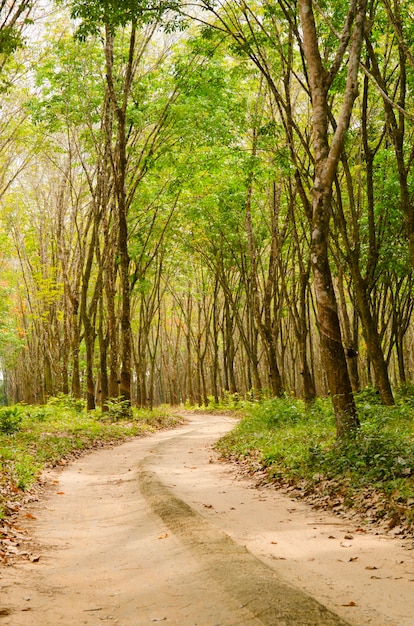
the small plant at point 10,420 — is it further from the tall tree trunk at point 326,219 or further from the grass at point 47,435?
the tall tree trunk at point 326,219

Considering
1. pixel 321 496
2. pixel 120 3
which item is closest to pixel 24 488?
pixel 321 496

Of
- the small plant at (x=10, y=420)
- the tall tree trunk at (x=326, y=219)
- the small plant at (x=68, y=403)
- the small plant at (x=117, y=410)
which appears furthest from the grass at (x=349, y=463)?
the small plant at (x=68, y=403)

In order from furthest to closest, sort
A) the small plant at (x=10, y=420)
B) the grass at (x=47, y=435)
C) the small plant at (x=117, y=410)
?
1. the small plant at (x=117, y=410)
2. the small plant at (x=10, y=420)
3. the grass at (x=47, y=435)

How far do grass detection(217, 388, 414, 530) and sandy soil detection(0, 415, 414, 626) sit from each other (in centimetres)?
42

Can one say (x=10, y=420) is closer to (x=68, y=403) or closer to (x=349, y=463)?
(x=68, y=403)

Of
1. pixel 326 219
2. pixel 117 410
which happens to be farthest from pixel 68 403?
pixel 326 219

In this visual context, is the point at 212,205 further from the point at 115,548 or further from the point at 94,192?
the point at 115,548

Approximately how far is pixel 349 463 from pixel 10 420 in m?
8.95

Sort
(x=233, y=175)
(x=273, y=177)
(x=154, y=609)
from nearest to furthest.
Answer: (x=154, y=609), (x=273, y=177), (x=233, y=175)

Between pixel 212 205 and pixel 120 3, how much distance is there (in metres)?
13.4

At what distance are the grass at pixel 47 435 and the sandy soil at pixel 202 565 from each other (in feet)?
2.75

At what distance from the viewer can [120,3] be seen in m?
9.94

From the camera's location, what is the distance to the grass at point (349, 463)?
6.20m

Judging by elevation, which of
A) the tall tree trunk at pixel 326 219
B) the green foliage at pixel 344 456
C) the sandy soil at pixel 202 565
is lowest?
the sandy soil at pixel 202 565
